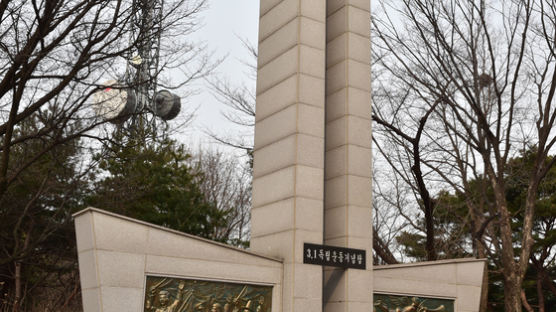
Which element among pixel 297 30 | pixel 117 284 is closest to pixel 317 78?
pixel 297 30

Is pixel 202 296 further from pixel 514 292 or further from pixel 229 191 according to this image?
pixel 229 191

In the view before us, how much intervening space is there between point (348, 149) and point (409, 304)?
3596 mm

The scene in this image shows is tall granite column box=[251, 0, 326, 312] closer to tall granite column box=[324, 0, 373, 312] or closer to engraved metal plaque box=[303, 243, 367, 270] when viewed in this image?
engraved metal plaque box=[303, 243, 367, 270]

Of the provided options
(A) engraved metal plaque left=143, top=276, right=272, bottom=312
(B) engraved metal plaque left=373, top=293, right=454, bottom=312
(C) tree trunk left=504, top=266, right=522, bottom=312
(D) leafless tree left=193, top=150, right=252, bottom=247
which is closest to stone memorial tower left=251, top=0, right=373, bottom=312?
(A) engraved metal plaque left=143, top=276, right=272, bottom=312

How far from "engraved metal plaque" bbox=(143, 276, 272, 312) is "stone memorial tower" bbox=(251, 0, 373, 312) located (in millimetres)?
509

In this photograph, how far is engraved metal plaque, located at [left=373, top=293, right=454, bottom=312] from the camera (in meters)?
11.2

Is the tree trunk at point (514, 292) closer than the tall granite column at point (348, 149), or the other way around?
the tall granite column at point (348, 149)

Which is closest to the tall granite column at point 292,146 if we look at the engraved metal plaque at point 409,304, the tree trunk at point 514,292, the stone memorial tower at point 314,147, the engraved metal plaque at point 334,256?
the stone memorial tower at point 314,147

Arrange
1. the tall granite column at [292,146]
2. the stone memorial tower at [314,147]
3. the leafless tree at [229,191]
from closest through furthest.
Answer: the tall granite column at [292,146] < the stone memorial tower at [314,147] < the leafless tree at [229,191]

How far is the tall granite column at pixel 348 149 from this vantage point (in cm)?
1061

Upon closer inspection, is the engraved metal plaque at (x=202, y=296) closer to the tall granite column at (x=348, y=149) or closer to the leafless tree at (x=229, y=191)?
the tall granite column at (x=348, y=149)

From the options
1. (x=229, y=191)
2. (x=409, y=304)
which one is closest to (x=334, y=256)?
(x=409, y=304)

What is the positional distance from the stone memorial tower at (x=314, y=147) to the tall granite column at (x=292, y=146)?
0.02 metres

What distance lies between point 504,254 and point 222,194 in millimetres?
17158
